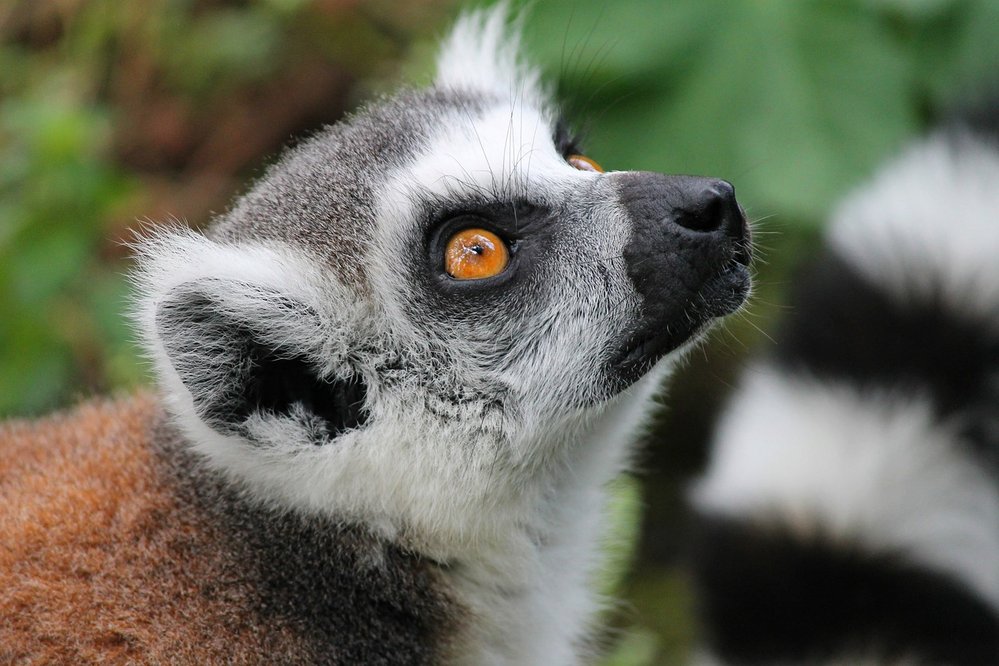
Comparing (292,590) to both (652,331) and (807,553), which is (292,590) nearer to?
(652,331)

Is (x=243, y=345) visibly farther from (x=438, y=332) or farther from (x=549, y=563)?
(x=549, y=563)

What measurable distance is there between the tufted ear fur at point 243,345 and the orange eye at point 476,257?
288 mm

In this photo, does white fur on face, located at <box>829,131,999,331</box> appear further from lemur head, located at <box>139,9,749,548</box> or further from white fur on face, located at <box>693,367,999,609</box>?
lemur head, located at <box>139,9,749,548</box>

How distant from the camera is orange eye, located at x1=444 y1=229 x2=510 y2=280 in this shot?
2.16 m

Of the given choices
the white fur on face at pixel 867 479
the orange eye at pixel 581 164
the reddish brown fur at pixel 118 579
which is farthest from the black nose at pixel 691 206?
the reddish brown fur at pixel 118 579

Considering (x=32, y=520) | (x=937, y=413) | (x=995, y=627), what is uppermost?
(x=937, y=413)

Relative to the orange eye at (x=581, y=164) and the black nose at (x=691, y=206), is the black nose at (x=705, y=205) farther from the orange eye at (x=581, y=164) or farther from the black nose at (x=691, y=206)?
the orange eye at (x=581, y=164)

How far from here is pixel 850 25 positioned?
10.5ft

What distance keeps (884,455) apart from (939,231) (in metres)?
0.52

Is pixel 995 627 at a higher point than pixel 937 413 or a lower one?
lower

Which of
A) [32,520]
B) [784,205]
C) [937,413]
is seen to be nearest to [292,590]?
[32,520]

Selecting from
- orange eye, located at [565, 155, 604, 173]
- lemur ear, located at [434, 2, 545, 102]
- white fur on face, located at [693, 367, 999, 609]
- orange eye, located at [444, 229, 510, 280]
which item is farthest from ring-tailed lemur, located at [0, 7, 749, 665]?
lemur ear, located at [434, 2, 545, 102]

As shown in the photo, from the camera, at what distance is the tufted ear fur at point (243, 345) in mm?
1989

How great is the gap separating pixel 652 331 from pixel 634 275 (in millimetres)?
118
